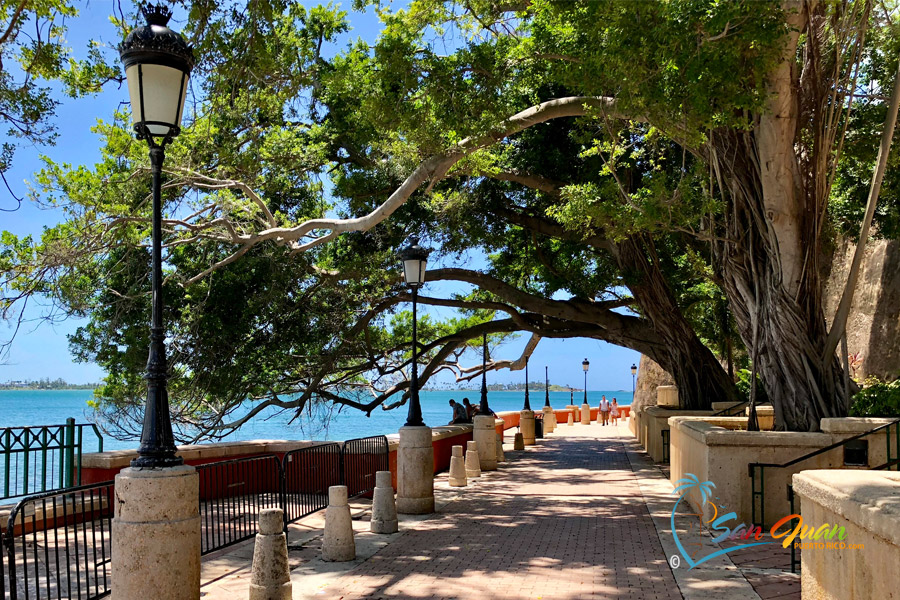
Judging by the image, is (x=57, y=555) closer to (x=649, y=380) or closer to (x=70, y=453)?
(x=70, y=453)

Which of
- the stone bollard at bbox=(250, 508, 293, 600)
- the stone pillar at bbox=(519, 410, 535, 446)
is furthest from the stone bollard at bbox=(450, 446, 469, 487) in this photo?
the stone pillar at bbox=(519, 410, 535, 446)

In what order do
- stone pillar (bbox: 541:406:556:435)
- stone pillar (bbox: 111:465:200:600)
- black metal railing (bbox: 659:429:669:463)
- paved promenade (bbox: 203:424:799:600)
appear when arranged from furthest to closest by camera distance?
stone pillar (bbox: 541:406:556:435) → black metal railing (bbox: 659:429:669:463) → paved promenade (bbox: 203:424:799:600) → stone pillar (bbox: 111:465:200:600)

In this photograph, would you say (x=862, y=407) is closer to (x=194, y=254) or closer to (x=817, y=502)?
(x=817, y=502)

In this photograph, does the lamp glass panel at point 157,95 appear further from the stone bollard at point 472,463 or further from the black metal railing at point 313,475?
the stone bollard at point 472,463

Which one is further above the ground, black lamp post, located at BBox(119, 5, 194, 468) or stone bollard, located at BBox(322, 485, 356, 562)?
black lamp post, located at BBox(119, 5, 194, 468)

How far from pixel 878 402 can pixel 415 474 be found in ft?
22.7

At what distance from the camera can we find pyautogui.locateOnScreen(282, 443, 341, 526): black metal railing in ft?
40.0

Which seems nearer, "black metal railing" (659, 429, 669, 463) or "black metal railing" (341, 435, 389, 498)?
"black metal railing" (341, 435, 389, 498)

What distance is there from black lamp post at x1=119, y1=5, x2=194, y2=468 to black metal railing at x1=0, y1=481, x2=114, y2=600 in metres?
1.14

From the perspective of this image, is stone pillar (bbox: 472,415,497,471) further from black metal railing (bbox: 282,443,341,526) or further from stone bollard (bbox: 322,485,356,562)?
stone bollard (bbox: 322,485,356,562)

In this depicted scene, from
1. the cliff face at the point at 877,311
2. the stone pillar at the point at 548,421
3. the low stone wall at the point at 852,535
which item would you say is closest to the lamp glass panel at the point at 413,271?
the low stone wall at the point at 852,535

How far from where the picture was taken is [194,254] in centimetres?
1827

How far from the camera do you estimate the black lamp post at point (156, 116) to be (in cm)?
565

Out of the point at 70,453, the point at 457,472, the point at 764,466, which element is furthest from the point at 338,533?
the point at 457,472
